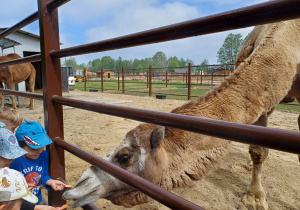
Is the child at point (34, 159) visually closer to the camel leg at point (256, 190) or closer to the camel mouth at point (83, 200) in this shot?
the camel mouth at point (83, 200)

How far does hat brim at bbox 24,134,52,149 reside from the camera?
1.65 meters

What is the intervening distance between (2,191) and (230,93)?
5.99ft

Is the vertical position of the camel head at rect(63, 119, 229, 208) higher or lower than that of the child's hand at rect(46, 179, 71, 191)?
higher

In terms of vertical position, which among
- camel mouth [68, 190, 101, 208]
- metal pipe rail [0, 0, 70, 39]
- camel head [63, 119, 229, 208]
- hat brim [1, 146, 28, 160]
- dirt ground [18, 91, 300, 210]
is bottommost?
dirt ground [18, 91, 300, 210]

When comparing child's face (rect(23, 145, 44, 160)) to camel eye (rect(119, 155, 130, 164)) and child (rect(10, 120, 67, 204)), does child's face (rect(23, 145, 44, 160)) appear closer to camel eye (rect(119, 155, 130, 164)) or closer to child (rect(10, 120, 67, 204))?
child (rect(10, 120, 67, 204))

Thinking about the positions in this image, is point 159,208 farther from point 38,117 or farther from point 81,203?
point 38,117

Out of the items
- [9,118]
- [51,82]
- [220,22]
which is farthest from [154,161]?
[9,118]

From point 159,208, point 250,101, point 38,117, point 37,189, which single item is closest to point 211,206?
point 159,208

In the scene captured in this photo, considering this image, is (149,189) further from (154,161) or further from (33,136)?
(33,136)

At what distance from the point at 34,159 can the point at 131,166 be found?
78cm

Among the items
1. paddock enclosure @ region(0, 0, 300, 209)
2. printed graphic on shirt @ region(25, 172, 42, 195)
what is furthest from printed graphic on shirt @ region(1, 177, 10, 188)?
printed graphic on shirt @ region(25, 172, 42, 195)

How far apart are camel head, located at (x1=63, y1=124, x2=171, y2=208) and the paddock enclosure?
0.18 m

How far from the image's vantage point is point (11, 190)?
1160 millimetres

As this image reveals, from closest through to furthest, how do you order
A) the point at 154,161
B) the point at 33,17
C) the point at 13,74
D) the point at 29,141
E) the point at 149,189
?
the point at 149,189 → the point at 29,141 → the point at 154,161 → the point at 33,17 → the point at 13,74
